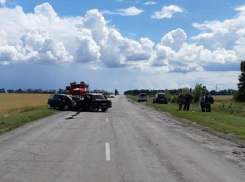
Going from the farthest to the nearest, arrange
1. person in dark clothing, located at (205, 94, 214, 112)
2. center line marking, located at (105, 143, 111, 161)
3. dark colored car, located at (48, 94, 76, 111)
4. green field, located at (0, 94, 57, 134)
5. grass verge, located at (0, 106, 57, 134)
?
1. dark colored car, located at (48, 94, 76, 111)
2. person in dark clothing, located at (205, 94, 214, 112)
3. green field, located at (0, 94, 57, 134)
4. grass verge, located at (0, 106, 57, 134)
5. center line marking, located at (105, 143, 111, 161)

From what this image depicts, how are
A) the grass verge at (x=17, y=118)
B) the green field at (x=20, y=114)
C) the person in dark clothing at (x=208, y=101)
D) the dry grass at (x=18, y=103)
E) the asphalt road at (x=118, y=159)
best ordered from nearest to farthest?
the asphalt road at (x=118, y=159) < the grass verge at (x=17, y=118) < the green field at (x=20, y=114) < the person in dark clothing at (x=208, y=101) < the dry grass at (x=18, y=103)

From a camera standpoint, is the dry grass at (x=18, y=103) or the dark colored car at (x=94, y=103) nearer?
the dark colored car at (x=94, y=103)

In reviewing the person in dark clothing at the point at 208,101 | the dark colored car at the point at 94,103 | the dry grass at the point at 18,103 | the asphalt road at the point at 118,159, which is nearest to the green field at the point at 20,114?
the dry grass at the point at 18,103

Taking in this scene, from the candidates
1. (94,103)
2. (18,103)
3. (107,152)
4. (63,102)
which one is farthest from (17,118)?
(18,103)

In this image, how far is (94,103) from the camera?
3791 centimetres

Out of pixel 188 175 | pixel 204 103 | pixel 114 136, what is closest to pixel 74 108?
pixel 204 103

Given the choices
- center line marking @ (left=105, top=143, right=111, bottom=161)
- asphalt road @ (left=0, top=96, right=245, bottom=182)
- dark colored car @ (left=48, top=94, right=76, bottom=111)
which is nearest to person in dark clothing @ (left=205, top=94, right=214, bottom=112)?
dark colored car @ (left=48, top=94, right=76, bottom=111)

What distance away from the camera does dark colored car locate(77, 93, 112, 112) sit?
37906mm

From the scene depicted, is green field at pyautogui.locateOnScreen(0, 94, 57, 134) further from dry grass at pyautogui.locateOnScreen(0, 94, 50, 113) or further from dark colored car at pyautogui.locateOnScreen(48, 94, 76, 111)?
dark colored car at pyautogui.locateOnScreen(48, 94, 76, 111)

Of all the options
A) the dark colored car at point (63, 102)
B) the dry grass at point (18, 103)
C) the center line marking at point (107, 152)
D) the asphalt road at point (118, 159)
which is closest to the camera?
the asphalt road at point (118, 159)

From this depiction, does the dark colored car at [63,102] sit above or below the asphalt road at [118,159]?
above

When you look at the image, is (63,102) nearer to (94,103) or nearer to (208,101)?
(94,103)

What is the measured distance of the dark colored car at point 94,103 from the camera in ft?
124

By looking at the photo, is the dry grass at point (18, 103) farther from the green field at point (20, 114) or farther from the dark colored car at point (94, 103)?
the dark colored car at point (94, 103)
